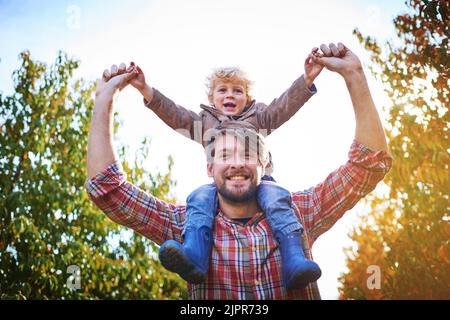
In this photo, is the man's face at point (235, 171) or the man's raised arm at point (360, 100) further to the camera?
the man's face at point (235, 171)

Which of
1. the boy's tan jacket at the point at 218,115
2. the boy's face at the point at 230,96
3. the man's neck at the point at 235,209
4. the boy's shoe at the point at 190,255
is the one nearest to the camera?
the boy's shoe at the point at 190,255

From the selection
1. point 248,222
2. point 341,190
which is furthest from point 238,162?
point 341,190

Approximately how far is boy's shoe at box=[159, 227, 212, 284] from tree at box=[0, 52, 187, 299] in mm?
6366

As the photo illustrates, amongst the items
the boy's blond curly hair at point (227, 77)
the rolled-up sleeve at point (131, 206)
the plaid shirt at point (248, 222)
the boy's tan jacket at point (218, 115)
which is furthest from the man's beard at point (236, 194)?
the boy's blond curly hair at point (227, 77)

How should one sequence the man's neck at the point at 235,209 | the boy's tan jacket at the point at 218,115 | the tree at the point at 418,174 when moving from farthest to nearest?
the tree at the point at 418,174 < the boy's tan jacket at the point at 218,115 < the man's neck at the point at 235,209

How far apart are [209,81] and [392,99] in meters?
5.58

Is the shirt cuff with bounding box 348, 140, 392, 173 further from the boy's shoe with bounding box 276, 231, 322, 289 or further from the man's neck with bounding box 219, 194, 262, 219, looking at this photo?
the man's neck with bounding box 219, 194, 262, 219

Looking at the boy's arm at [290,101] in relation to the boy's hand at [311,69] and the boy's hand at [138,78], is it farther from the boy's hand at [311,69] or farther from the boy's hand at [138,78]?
the boy's hand at [138,78]

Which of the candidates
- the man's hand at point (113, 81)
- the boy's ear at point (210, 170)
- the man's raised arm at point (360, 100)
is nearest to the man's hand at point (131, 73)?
the man's hand at point (113, 81)

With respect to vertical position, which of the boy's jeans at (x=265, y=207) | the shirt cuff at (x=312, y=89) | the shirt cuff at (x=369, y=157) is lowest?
the boy's jeans at (x=265, y=207)

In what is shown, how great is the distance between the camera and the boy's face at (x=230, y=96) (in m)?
3.03

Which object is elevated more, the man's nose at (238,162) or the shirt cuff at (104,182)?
the man's nose at (238,162)

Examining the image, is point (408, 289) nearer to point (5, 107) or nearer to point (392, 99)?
point (392, 99)

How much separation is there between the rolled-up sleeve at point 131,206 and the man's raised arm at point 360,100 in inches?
35.2
